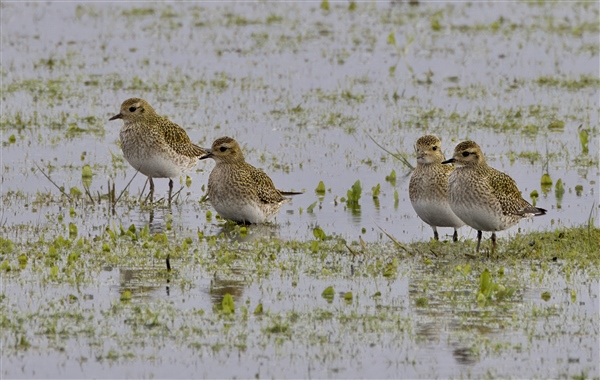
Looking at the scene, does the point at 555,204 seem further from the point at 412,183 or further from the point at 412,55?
the point at 412,55

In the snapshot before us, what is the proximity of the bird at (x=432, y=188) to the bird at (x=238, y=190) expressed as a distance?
2.02 metres

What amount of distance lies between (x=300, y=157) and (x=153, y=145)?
11.8 feet

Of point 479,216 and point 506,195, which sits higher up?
point 506,195

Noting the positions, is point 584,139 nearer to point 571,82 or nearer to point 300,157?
point 300,157

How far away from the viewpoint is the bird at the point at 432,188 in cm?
1472

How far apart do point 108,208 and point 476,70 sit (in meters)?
12.7

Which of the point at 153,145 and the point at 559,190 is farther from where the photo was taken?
the point at 559,190

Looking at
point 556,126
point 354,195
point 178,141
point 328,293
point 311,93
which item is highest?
point 311,93

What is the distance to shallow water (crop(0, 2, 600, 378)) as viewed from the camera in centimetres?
1070

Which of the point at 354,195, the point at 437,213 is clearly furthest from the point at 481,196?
the point at 354,195

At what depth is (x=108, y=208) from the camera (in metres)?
16.5

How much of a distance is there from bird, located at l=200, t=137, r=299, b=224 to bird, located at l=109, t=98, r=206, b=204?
39.4 inches

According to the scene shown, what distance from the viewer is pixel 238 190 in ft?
51.9

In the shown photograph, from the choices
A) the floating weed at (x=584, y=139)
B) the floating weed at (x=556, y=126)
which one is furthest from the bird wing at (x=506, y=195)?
the floating weed at (x=556, y=126)
